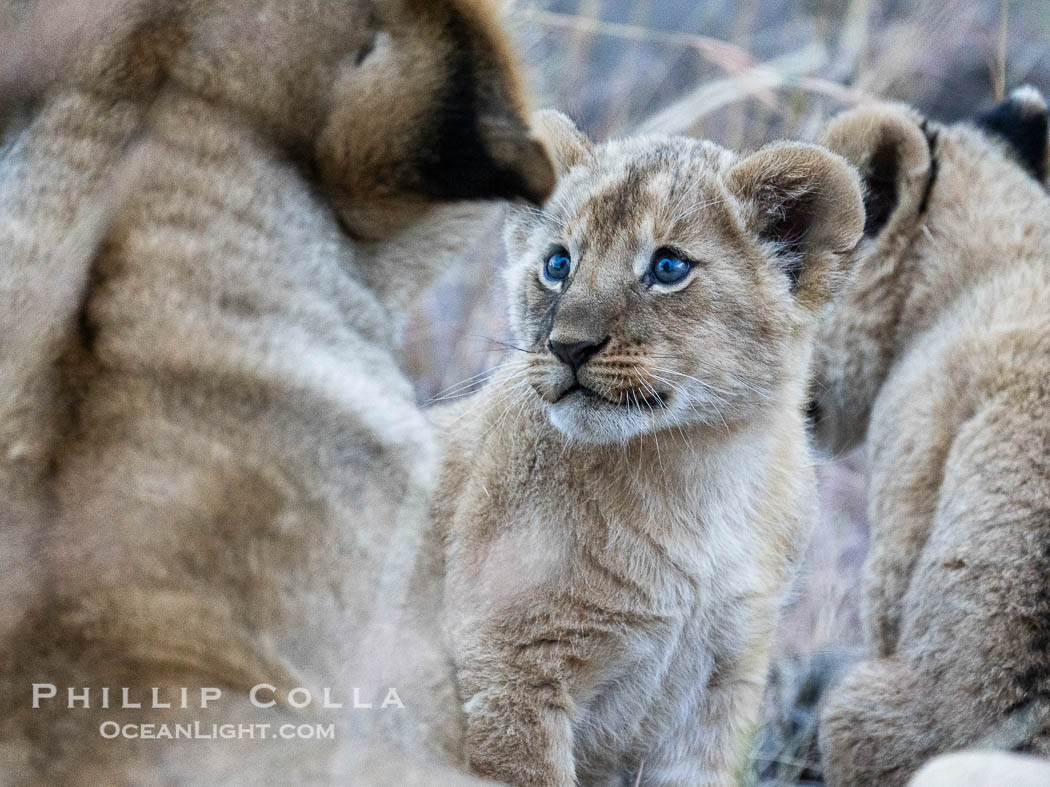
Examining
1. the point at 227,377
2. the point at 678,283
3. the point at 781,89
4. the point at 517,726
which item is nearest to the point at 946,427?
the point at 678,283

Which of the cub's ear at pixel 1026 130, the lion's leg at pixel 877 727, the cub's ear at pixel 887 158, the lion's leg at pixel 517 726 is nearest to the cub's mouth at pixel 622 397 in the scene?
the lion's leg at pixel 517 726

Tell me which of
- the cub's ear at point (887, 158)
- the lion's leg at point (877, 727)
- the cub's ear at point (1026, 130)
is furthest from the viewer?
the cub's ear at point (1026, 130)

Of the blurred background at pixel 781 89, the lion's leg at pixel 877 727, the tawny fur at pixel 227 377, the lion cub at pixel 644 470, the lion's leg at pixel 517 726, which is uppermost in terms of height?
the tawny fur at pixel 227 377

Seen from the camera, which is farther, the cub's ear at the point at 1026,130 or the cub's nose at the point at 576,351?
the cub's ear at the point at 1026,130

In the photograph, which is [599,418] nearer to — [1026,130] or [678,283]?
[678,283]

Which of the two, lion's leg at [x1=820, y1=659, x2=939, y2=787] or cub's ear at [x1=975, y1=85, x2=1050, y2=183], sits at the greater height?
cub's ear at [x1=975, y1=85, x2=1050, y2=183]

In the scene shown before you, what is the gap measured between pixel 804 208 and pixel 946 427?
0.92m

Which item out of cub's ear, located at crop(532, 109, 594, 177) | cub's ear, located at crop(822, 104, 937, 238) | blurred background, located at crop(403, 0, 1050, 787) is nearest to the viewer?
cub's ear, located at crop(532, 109, 594, 177)

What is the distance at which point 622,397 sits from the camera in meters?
2.91

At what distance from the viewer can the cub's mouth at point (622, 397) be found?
9.57ft

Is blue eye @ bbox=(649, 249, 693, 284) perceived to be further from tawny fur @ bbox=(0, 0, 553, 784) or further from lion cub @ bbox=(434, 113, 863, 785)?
tawny fur @ bbox=(0, 0, 553, 784)

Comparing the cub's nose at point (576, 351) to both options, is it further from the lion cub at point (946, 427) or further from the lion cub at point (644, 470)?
the lion cub at point (946, 427)

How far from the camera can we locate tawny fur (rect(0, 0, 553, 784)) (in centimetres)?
185

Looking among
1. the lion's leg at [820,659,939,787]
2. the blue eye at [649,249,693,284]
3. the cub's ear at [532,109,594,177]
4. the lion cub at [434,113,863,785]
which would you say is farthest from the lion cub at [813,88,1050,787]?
the cub's ear at [532,109,594,177]
